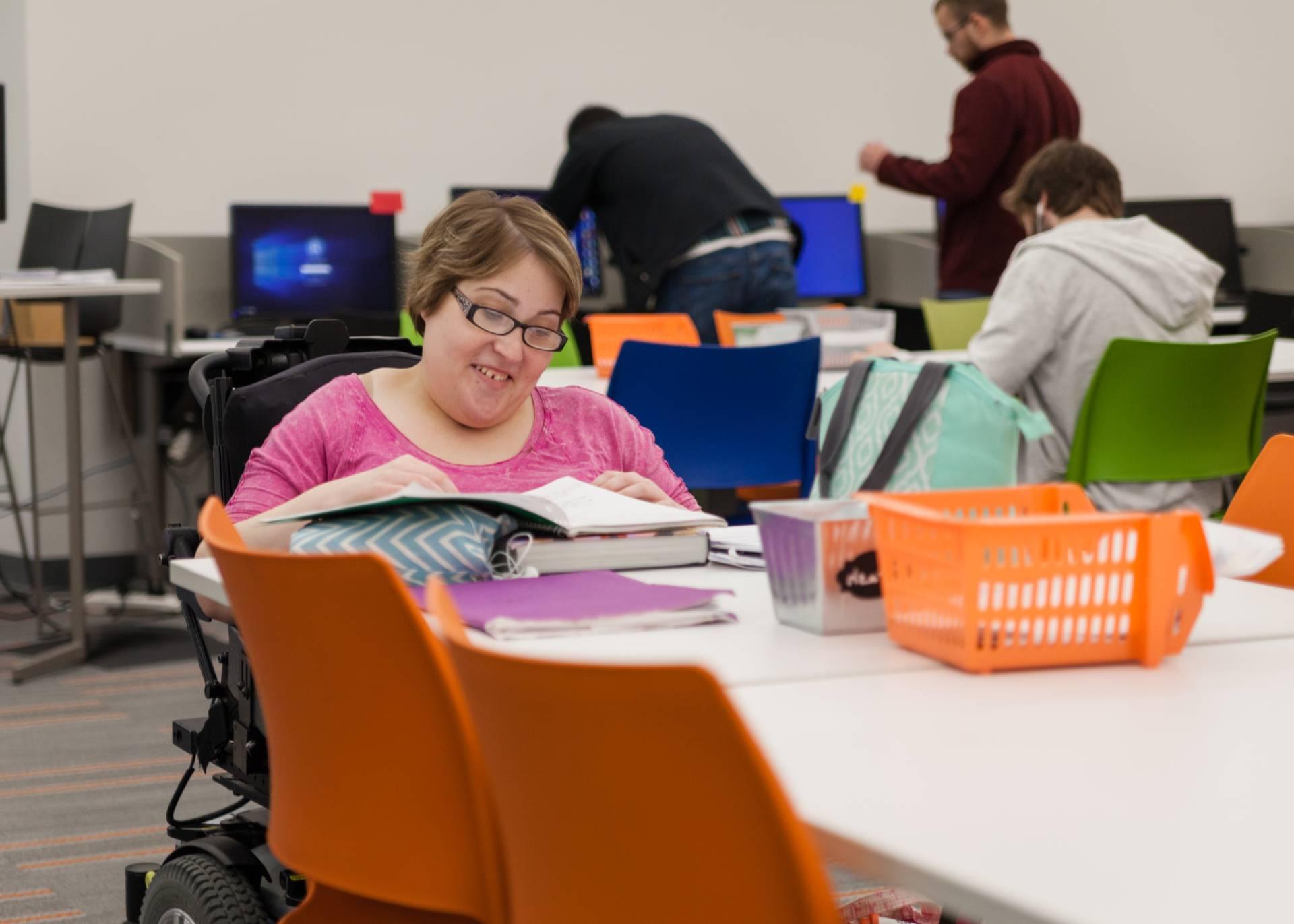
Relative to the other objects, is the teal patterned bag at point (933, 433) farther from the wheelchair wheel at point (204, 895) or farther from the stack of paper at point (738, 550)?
the wheelchair wheel at point (204, 895)

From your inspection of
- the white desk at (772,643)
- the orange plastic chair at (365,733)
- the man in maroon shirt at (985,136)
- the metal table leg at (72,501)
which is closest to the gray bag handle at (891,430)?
the white desk at (772,643)

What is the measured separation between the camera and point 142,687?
152 inches

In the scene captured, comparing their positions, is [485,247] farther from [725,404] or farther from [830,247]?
[830,247]

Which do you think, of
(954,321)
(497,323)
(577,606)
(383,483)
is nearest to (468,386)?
(497,323)

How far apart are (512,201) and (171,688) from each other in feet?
7.85

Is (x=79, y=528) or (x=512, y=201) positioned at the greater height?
(x=512, y=201)

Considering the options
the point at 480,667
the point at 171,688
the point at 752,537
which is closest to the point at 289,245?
the point at 171,688

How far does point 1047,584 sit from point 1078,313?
83.5 inches

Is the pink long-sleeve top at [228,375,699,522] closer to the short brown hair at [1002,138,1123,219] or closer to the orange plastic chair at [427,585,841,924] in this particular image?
the orange plastic chair at [427,585,841,924]

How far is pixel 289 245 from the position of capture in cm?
507

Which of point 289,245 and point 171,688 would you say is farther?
point 289,245

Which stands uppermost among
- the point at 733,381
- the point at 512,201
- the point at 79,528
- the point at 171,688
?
the point at 512,201

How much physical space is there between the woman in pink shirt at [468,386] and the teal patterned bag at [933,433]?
79cm

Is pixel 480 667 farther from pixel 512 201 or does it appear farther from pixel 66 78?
pixel 66 78
